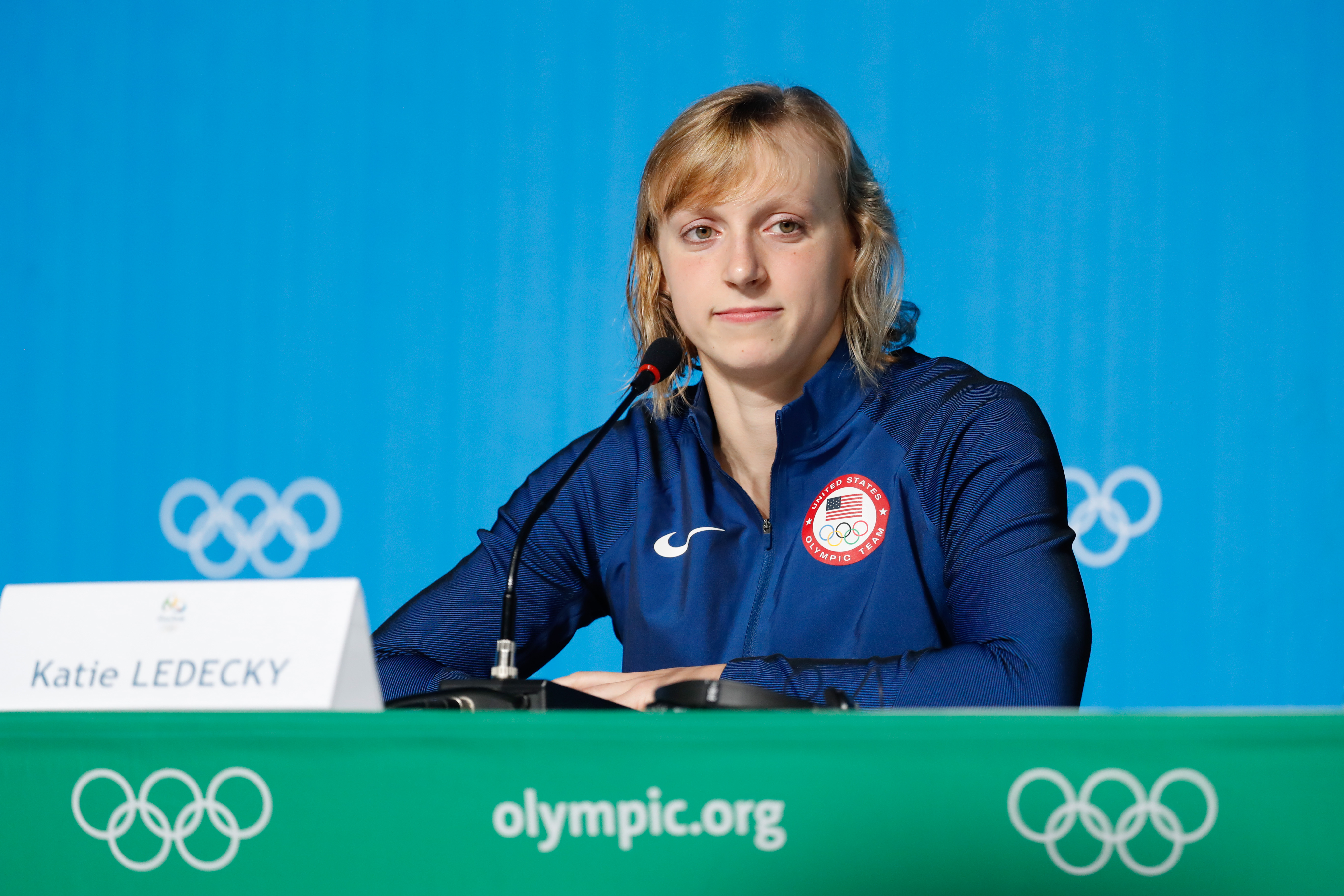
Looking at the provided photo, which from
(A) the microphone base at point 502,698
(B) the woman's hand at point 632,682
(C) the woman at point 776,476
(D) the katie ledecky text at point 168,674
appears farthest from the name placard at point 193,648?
(C) the woman at point 776,476

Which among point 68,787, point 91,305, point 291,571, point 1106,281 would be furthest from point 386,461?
point 68,787

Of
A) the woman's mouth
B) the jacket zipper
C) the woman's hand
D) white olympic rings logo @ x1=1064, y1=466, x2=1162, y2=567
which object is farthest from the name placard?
white olympic rings logo @ x1=1064, y1=466, x2=1162, y2=567

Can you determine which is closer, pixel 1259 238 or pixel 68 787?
pixel 68 787

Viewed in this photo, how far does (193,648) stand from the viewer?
2.33 feet

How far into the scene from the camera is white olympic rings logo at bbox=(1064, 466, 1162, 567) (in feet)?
6.91

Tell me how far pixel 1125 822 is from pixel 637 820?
10.3 inches

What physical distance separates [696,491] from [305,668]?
826 mm

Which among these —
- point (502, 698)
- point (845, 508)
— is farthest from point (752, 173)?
point (502, 698)

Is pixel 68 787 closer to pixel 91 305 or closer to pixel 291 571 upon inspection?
pixel 291 571

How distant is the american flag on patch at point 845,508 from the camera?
4.53 feet

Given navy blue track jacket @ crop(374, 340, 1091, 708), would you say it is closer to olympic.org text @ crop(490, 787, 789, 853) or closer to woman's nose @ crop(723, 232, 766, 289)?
woman's nose @ crop(723, 232, 766, 289)

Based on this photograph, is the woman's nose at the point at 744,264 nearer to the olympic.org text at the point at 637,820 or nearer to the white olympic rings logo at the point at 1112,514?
the olympic.org text at the point at 637,820

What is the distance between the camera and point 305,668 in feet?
2.26

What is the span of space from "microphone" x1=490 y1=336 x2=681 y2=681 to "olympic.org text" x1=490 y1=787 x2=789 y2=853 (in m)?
0.30
